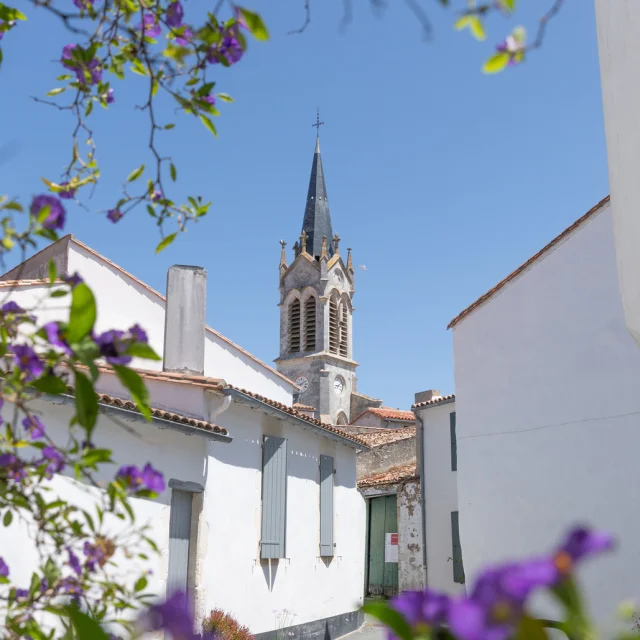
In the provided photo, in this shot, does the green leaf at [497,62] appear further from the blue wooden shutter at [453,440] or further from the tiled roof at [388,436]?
the tiled roof at [388,436]

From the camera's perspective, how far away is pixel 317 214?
50.0m

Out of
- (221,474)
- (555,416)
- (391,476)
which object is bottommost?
(221,474)

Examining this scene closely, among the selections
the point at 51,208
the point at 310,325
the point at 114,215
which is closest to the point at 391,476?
the point at 114,215

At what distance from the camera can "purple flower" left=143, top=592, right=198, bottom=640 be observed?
73 centimetres

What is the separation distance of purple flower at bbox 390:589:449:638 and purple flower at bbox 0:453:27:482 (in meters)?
1.45

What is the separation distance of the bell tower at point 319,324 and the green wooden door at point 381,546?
2351 cm

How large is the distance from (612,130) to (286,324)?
41.3 meters

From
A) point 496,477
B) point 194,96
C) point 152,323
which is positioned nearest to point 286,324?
point 152,323

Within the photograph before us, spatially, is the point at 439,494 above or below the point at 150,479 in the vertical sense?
above

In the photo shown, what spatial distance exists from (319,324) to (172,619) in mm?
44429

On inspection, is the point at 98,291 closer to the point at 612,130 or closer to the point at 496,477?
the point at 496,477

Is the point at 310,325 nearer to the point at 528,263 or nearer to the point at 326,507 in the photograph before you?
the point at 326,507

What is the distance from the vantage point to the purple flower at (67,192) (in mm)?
2502

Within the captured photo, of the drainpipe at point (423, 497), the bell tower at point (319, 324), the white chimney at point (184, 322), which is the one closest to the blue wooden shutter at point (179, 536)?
the white chimney at point (184, 322)
